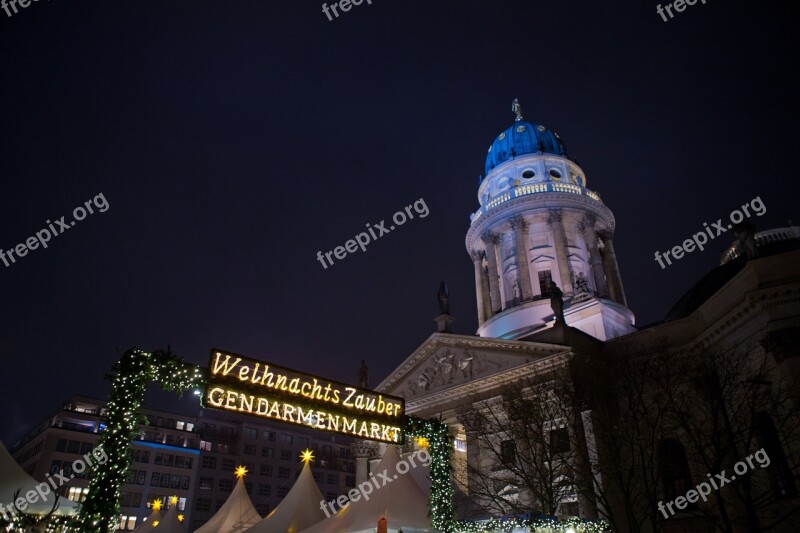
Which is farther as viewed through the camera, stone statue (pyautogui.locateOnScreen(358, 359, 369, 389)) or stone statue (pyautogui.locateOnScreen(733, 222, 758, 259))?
stone statue (pyautogui.locateOnScreen(358, 359, 369, 389))

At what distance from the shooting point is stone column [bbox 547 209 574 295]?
149 feet

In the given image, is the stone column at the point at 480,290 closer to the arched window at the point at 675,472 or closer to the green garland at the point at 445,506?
the arched window at the point at 675,472

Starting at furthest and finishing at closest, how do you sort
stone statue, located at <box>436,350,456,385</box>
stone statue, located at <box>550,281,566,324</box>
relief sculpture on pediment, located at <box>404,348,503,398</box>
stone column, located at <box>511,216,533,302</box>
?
stone column, located at <box>511,216,533,302</box> < stone statue, located at <box>436,350,456,385</box> < relief sculpture on pediment, located at <box>404,348,503,398</box> < stone statue, located at <box>550,281,566,324</box>

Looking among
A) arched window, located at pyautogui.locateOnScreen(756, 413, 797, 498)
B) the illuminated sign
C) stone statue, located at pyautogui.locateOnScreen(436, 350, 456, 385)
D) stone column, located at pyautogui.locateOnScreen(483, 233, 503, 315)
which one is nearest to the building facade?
stone column, located at pyautogui.locateOnScreen(483, 233, 503, 315)

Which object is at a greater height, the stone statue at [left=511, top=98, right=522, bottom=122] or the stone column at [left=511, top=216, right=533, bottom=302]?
the stone statue at [left=511, top=98, right=522, bottom=122]

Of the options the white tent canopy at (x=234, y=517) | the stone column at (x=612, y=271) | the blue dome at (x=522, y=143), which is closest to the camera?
the white tent canopy at (x=234, y=517)

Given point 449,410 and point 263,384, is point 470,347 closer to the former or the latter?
point 449,410

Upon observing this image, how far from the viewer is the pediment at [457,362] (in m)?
33.5

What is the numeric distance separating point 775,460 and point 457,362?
1838 cm

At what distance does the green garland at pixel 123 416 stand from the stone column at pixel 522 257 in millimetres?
36350

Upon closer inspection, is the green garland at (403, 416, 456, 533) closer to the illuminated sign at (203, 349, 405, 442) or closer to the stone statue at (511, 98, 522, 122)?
the illuminated sign at (203, 349, 405, 442)

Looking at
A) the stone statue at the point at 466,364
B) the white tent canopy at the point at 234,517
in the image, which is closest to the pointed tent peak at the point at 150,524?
the white tent canopy at the point at 234,517

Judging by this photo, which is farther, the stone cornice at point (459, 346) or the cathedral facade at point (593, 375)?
the stone cornice at point (459, 346)

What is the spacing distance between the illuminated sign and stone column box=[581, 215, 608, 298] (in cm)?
3601
